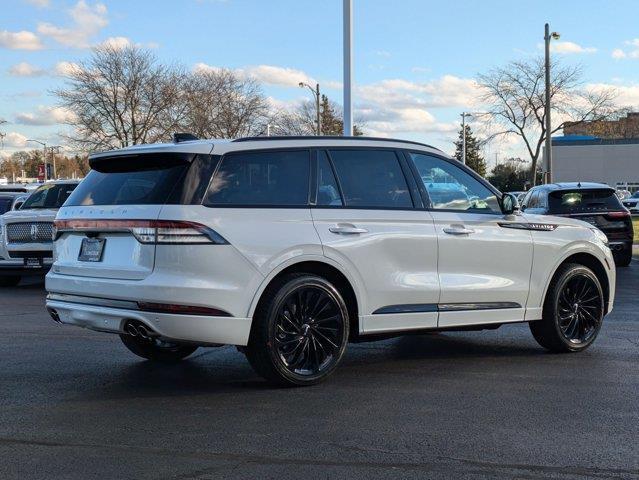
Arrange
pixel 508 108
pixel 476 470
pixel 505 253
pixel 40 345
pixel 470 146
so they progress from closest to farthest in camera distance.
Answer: pixel 476 470, pixel 505 253, pixel 40 345, pixel 508 108, pixel 470 146

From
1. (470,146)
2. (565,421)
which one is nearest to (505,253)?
(565,421)

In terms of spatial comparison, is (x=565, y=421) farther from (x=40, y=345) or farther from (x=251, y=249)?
(x=40, y=345)

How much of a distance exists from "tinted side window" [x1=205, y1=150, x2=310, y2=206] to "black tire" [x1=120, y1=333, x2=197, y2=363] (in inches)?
74.7

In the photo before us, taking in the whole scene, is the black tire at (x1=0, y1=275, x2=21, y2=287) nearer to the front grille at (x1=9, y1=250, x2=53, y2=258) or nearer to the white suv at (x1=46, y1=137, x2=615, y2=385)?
the front grille at (x1=9, y1=250, x2=53, y2=258)

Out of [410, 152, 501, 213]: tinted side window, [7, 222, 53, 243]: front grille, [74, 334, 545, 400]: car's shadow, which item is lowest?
[74, 334, 545, 400]: car's shadow

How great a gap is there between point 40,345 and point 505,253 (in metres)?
4.65

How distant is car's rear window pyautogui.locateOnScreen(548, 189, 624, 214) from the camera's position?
16.1 m

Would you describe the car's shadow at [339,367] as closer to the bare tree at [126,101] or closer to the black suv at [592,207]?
the black suv at [592,207]

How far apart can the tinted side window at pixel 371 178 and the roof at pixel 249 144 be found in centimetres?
10

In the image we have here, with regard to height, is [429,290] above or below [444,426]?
above

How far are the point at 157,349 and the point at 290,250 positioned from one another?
2025mm

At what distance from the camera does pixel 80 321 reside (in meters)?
6.20

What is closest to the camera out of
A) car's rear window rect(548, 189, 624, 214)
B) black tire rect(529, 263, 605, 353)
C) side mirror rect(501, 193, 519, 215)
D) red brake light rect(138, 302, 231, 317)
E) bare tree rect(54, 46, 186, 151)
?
red brake light rect(138, 302, 231, 317)

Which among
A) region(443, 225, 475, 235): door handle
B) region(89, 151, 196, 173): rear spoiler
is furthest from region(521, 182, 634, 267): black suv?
region(89, 151, 196, 173): rear spoiler
